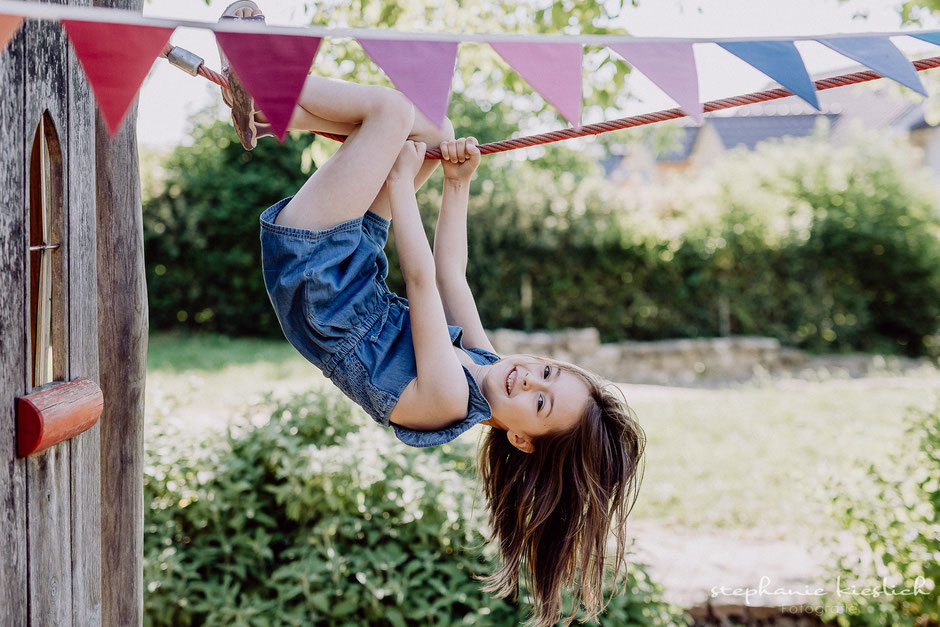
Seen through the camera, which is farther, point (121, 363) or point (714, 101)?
point (121, 363)

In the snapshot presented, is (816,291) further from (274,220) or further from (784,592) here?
(274,220)

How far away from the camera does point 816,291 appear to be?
432 inches

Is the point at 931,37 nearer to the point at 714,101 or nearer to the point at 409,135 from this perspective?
the point at 714,101

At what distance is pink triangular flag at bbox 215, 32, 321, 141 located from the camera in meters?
1.17

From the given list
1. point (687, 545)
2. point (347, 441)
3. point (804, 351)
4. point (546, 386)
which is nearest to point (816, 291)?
point (804, 351)

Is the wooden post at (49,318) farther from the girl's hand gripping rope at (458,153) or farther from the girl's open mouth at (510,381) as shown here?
the girl's open mouth at (510,381)

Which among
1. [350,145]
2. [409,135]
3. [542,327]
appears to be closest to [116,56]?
[350,145]

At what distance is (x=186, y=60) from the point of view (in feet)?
5.56

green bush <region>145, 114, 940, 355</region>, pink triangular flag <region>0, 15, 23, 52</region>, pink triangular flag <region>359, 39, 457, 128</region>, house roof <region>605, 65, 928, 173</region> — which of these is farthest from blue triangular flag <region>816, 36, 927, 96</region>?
house roof <region>605, 65, 928, 173</region>

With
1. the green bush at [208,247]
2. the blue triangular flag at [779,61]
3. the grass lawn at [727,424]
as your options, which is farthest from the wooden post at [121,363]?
the green bush at [208,247]

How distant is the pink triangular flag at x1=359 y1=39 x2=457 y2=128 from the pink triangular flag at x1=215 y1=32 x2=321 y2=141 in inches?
3.9

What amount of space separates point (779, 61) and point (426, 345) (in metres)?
0.91

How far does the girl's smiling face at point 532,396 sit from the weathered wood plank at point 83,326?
928 mm

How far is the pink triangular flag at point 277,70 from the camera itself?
1.17 m
